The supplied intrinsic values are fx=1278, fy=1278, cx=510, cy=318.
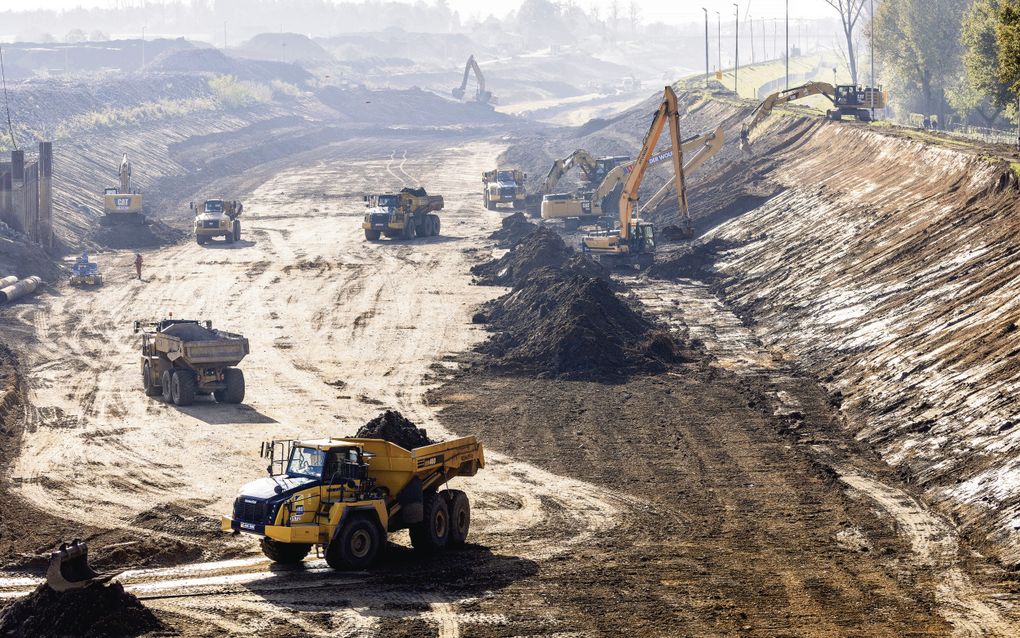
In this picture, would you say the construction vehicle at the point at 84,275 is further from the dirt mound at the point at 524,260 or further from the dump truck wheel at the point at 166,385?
the dump truck wheel at the point at 166,385

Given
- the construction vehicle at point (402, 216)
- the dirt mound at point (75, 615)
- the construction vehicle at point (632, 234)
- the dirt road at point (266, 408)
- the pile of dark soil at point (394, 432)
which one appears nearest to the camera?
the dirt mound at point (75, 615)

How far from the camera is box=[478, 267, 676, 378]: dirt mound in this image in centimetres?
3744

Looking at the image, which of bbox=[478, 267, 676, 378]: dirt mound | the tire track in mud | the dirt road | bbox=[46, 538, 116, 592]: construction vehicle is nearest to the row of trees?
the dirt road

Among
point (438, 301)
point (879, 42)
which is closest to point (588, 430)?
point (438, 301)

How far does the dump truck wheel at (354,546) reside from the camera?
763 inches

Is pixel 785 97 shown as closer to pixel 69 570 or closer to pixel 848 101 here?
pixel 848 101

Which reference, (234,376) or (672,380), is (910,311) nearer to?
(672,380)

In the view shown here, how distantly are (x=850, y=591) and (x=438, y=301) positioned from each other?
31.5 metres

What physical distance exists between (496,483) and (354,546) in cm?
678

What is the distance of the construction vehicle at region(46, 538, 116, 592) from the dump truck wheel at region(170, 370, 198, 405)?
1594cm

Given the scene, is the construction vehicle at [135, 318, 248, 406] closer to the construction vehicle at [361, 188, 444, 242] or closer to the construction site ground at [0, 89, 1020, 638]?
the construction site ground at [0, 89, 1020, 638]

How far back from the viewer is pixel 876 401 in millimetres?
30516

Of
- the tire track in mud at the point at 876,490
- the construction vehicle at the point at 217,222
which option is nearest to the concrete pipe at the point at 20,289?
the construction vehicle at the point at 217,222

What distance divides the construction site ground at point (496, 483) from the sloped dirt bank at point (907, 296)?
858 millimetres
